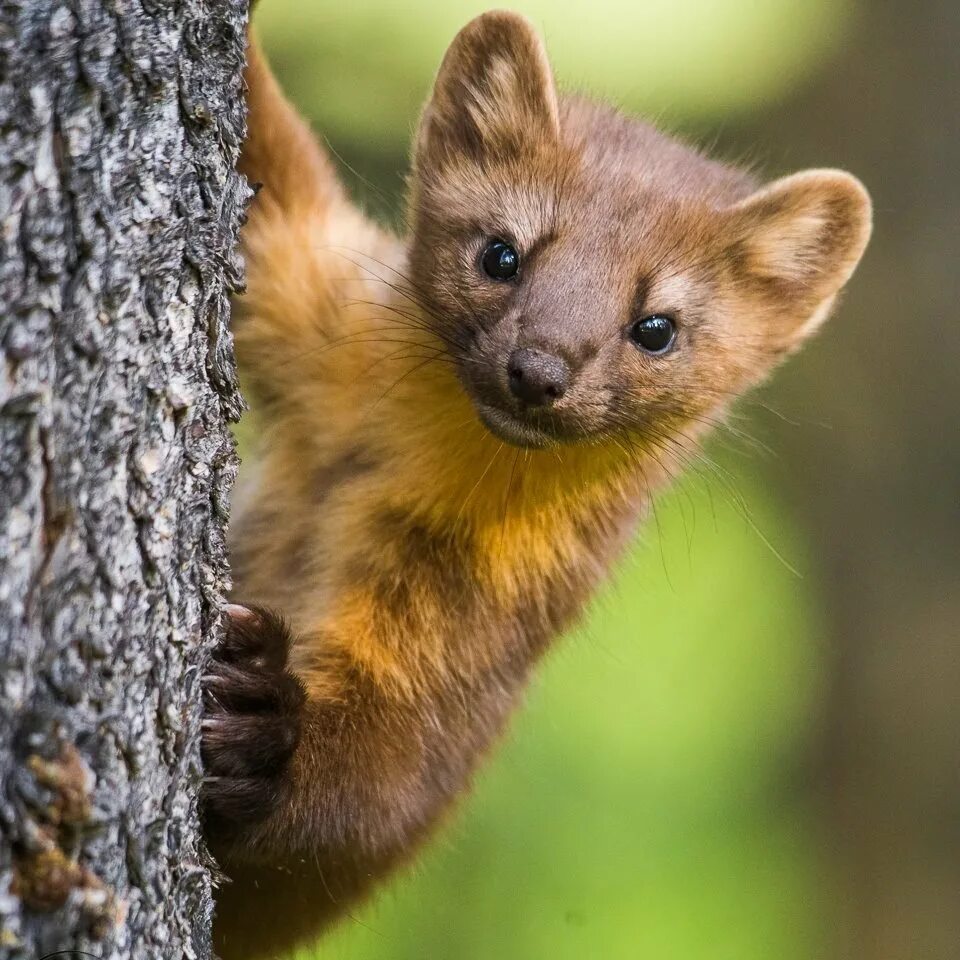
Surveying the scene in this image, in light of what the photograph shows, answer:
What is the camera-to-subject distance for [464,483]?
364 cm

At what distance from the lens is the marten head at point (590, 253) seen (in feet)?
11.0

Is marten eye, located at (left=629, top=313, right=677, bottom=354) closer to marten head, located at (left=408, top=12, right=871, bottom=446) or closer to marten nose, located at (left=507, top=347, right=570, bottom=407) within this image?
marten head, located at (left=408, top=12, right=871, bottom=446)

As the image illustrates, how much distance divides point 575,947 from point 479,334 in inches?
177

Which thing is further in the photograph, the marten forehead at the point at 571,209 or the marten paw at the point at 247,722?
the marten forehead at the point at 571,209

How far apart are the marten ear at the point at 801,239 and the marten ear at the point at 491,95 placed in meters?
0.68

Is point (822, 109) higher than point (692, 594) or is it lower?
higher

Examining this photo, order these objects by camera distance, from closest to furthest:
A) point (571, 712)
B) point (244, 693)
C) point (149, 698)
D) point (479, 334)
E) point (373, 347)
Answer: point (149, 698)
point (244, 693)
point (479, 334)
point (373, 347)
point (571, 712)

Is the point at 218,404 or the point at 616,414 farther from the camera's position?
the point at 616,414

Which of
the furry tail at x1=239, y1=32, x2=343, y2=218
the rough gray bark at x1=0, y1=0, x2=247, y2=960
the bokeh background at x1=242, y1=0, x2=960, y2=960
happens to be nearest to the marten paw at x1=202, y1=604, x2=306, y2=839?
the rough gray bark at x1=0, y1=0, x2=247, y2=960

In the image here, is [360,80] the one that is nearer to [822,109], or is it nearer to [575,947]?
[822,109]

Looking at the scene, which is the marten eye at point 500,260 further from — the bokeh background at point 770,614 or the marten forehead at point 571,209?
the bokeh background at point 770,614

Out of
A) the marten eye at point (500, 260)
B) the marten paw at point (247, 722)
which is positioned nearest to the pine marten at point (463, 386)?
the marten eye at point (500, 260)

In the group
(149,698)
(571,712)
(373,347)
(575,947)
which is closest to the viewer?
(149,698)

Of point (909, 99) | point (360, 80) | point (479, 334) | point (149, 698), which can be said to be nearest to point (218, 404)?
point (149, 698)
